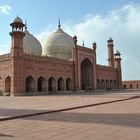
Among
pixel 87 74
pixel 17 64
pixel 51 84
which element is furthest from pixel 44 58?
pixel 87 74

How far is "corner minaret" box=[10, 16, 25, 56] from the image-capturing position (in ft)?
66.4

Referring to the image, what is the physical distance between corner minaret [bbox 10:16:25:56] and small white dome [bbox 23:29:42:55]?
288 inches

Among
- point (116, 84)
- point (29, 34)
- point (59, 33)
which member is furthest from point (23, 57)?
point (116, 84)

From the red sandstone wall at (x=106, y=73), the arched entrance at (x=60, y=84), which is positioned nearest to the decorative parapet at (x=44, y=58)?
the arched entrance at (x=60, y=84)

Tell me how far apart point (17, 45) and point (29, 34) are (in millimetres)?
10981

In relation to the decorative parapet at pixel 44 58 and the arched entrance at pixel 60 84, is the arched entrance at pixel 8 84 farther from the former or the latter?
the arched entrance at pixel 60 84

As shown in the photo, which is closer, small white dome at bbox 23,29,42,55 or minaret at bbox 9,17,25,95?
minaret at bbox 9,17,25,95

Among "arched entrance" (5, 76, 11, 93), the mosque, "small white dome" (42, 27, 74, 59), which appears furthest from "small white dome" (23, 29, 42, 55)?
"arched entrance" (5, 76, 11, 93)

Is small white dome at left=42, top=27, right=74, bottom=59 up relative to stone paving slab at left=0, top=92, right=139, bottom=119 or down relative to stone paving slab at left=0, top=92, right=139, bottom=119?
up

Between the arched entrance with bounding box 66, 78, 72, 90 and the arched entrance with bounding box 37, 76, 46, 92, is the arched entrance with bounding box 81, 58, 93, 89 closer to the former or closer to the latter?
the arched entrance with bounding box 66, 78, 72, 90

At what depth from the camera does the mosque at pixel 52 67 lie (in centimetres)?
2045

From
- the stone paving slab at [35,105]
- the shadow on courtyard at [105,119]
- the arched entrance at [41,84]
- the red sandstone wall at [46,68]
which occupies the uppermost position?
the red sandstone wall at [46,68]

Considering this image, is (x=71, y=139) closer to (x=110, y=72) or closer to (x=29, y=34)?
(x=29, y=34)

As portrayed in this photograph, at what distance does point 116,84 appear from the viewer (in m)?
37.8
